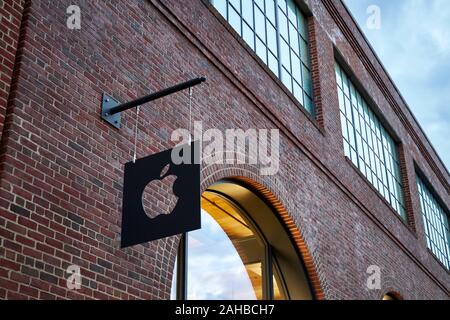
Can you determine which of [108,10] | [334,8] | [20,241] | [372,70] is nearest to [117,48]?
[108,10]

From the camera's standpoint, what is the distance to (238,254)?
9000 millimetres

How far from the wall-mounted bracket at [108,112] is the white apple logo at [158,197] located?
699 millimetres

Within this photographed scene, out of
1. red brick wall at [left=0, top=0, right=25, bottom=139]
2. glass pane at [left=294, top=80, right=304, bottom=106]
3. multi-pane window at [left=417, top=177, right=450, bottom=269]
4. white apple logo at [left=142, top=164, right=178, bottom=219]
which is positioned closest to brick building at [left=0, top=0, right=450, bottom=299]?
red brick wall at [left=0, top=0, right=25, bottom=139]

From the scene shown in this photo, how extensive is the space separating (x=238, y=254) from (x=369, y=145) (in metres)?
7.21

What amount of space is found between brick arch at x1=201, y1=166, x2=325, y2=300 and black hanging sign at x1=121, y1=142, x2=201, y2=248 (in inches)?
78.6

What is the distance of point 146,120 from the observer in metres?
6.83

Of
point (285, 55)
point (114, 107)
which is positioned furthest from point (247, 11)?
point (114, 107)

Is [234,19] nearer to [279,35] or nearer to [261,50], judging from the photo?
[261,50]

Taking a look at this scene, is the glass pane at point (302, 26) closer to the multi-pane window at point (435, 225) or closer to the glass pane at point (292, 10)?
the glass pane at point (292, 10)

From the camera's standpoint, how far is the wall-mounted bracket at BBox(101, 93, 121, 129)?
6.19m

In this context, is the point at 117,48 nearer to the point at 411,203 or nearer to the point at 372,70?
the point at 372,70

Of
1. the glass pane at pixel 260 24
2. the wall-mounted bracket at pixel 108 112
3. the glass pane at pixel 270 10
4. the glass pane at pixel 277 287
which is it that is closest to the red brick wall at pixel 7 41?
the wall-mounted bracket at pixel 108 112

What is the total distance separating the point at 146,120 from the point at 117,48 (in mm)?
836

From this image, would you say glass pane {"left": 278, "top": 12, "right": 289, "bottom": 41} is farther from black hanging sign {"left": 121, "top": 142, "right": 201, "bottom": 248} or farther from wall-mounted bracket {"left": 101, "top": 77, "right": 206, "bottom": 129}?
black hanging sign {"left": 121, "top": 142, "right": 201, "bottom": 248}
